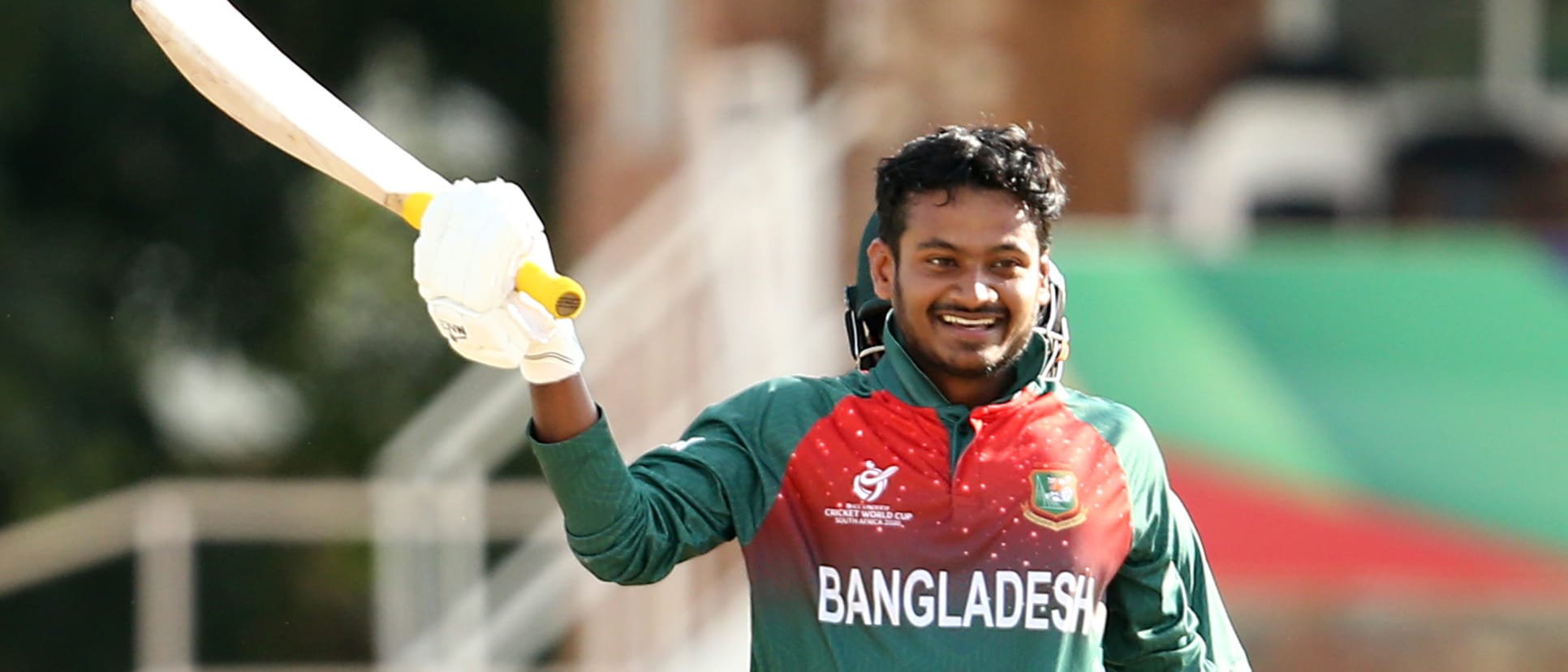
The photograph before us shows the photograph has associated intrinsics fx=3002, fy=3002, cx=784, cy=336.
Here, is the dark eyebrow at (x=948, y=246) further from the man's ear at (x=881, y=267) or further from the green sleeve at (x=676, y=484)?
the green sleeve at (x=676, y=484)

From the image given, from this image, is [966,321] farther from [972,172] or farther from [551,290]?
[551,290]

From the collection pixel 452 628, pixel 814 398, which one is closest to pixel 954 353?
pixel 814 398

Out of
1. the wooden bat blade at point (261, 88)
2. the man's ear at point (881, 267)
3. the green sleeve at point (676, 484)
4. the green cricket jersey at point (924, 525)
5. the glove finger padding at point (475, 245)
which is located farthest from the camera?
the man's ear at point (881, 267)

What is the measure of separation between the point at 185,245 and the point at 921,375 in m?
14.6

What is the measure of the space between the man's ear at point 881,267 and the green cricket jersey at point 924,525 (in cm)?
11

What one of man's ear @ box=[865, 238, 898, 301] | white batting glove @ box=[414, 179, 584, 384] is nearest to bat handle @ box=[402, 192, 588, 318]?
white batting glove @ box=[414, 179, 584, 384]

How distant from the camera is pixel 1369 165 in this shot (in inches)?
461

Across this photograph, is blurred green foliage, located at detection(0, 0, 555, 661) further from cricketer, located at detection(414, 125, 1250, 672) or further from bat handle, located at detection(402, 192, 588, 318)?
bat handle, located at detection(402, 192, 588, 318)

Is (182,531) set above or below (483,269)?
below

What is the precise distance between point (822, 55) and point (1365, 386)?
288cm

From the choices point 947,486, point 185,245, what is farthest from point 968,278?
point 185,245

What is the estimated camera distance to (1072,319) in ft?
31.4

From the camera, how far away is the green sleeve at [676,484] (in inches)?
161

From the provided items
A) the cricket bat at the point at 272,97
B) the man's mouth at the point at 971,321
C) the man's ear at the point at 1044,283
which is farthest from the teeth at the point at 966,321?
the cricket bat at the point at 272,97
